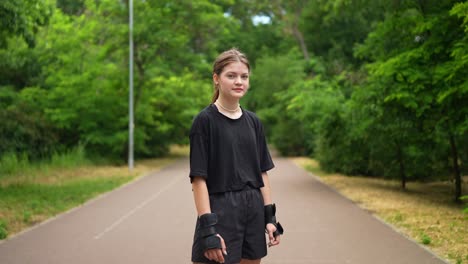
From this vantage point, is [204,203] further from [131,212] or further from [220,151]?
[131,212]

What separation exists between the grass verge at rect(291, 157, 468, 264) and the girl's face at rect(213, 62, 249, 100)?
494 centimetres

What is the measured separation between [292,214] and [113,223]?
12.0 feet

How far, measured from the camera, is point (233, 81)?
3.28m

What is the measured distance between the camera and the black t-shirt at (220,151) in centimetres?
323

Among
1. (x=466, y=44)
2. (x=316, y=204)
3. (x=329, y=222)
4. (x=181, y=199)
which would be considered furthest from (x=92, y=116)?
(x=466, y=44)

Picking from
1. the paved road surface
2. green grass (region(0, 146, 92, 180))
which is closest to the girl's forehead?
the paved road surface

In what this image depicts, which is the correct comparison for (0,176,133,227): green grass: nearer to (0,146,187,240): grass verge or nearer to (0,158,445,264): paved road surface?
(0,146,187,240): grass verge

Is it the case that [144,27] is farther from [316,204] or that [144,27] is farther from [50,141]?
[316,204]

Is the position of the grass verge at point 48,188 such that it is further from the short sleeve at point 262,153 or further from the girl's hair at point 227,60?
the girl's hair at point 227,60

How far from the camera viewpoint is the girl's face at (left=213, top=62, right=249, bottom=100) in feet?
10.7

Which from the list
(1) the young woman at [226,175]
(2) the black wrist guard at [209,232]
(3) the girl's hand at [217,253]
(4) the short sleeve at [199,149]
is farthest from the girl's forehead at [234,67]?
(3) the girl's hand at [217,253]

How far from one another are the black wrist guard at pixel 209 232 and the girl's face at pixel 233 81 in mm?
682

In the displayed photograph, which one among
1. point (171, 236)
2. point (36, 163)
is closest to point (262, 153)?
point (171, 236)

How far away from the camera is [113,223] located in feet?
35.6
